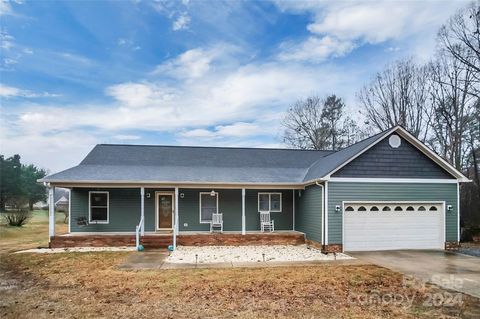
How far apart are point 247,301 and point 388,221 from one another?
327 inches

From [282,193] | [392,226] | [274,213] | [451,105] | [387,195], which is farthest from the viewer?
[451,105]

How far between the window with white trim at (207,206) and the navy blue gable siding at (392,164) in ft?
18.1

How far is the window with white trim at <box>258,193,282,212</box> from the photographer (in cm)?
1600

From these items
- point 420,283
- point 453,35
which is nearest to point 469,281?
point 420,283

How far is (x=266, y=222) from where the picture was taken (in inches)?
609

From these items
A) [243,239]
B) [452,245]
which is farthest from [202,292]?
[452,245]

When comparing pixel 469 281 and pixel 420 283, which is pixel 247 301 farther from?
pixel 469 281

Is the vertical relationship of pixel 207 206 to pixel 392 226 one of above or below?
above

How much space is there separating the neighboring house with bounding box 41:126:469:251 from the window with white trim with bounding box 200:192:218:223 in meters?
0.04

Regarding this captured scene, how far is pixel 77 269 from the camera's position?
31.5 ft

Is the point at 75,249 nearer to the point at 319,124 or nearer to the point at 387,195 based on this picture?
the point at 387,195

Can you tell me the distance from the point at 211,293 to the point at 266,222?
8554 mm

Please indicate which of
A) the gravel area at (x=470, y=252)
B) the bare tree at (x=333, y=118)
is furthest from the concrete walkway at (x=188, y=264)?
the bare tree at (x=333, y=118)

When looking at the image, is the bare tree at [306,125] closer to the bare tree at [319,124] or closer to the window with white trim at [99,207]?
the bare tree at [319,124]
